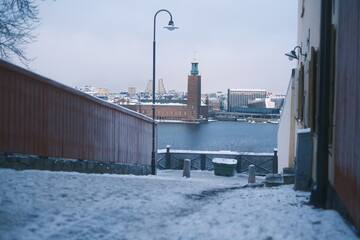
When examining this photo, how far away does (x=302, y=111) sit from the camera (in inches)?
404

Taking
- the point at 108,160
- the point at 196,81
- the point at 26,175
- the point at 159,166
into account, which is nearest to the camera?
the point at 26,175

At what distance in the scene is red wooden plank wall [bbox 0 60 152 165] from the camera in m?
8.02

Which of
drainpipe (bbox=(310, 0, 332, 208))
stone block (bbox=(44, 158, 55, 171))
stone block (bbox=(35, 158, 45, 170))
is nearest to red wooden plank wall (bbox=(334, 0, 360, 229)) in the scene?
drainpipe (bbox=(310, 0, 332, 208))

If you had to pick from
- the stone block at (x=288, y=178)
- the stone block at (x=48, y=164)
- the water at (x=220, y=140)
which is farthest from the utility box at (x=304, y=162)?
the water at (x=220, y=140)

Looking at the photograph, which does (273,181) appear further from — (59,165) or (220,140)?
(220,140)

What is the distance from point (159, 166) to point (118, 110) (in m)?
10.6

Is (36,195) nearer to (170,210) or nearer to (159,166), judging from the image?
(170,210)

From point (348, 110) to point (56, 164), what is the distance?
7.34m

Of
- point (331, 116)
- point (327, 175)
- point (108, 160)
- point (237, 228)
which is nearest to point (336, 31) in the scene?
point (331, 116)

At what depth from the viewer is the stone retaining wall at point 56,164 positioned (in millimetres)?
7992

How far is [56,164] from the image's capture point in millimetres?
9469

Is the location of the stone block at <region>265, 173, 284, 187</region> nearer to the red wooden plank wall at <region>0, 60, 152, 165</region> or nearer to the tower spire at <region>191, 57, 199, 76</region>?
the red wooden plank wall at <region>0, 60, 152, 165</region>

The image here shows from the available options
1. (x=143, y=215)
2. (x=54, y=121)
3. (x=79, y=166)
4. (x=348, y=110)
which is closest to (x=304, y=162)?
(x=348, y=110)

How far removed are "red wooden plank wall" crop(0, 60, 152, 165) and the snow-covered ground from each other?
1.44 meters
